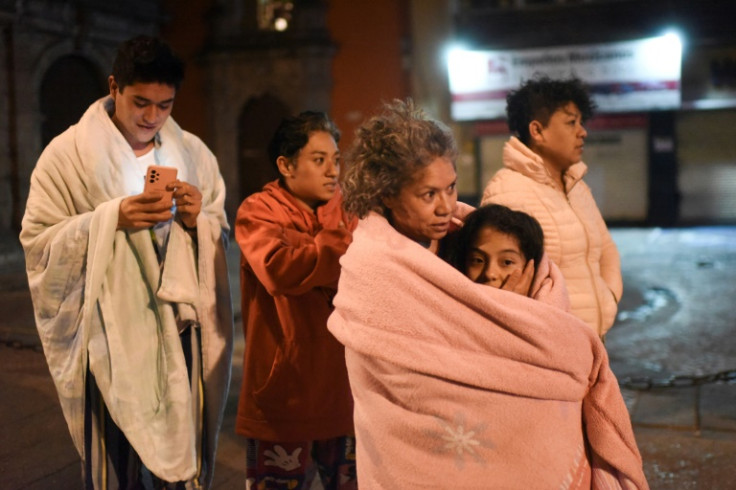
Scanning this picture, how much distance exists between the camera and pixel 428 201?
6.68ft

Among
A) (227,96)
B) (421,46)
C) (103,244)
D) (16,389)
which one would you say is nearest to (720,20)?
(421,46)

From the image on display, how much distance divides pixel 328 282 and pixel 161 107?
909 millimetres

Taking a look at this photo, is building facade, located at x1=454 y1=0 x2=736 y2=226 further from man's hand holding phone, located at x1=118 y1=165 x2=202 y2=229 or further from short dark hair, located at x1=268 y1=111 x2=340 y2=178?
man's hand holding phone, located at x1=118 y1=165 x2=202 y2=229

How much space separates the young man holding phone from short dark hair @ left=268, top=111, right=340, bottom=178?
14.4 inches

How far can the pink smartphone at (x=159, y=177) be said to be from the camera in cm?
266

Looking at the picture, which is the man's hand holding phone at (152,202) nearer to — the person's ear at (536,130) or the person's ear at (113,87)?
the person's ear at (113,87)

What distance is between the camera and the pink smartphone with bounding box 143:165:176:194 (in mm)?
2662

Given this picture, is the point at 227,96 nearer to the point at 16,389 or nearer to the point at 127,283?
the point at 16,389

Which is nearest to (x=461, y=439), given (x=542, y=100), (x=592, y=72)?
(x=542, y=100)

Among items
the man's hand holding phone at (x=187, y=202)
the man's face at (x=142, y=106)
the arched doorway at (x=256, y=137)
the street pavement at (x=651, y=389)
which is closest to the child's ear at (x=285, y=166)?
the man's hand holding phone at (x=187, y=202)

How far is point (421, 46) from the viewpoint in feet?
56.1

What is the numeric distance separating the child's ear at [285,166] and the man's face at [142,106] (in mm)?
442

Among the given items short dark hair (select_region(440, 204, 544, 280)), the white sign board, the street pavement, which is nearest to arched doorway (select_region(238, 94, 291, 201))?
the white sign board

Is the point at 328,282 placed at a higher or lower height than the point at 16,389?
higher
